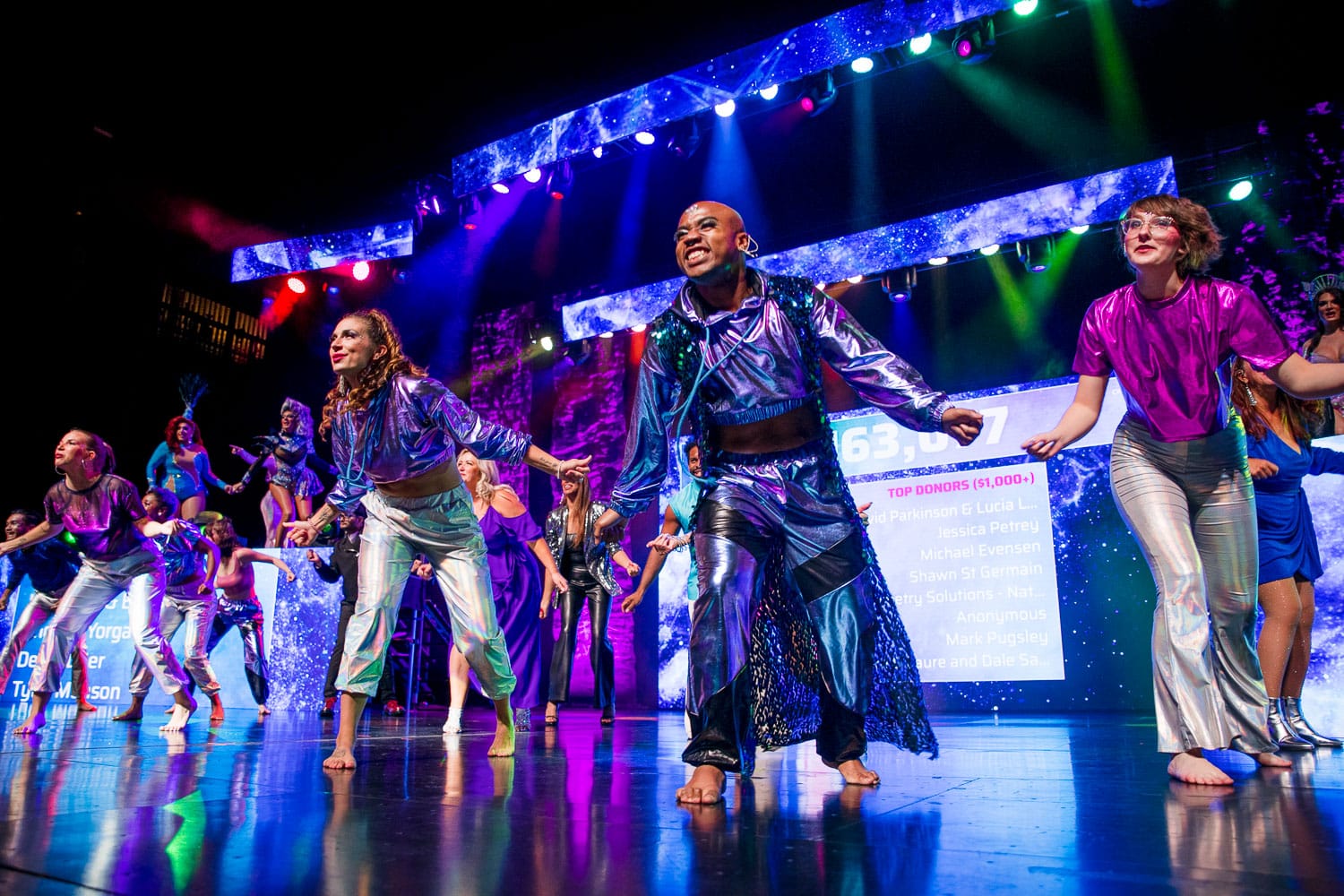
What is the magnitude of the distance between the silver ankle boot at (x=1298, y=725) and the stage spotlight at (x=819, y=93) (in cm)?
584

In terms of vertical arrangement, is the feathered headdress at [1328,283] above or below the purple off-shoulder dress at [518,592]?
above

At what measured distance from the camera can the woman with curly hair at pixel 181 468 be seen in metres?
10.4

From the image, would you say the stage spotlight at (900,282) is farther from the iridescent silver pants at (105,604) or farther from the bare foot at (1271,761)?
the iridescent silver pants at (105,604)

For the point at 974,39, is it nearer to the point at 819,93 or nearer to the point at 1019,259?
the point at 819,93

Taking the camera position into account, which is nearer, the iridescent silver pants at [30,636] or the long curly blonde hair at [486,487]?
the long curly blonde hair at [486,487]

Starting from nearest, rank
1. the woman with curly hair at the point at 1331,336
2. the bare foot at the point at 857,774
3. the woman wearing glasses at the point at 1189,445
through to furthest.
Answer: the bare foot at the point at 857,774 < the woman wearing glasses at the point at 1189,445 < the woman with curly hair at the point at 1331,336

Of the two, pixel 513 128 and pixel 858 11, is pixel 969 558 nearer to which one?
pixel 858 11

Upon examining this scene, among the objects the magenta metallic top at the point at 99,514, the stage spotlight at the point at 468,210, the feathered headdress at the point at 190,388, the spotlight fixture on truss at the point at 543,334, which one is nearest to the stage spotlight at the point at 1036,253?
the spotlight fixture on truss at the point at 543,334

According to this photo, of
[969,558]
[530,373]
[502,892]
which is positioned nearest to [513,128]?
[530,373]

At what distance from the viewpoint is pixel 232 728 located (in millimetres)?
5465

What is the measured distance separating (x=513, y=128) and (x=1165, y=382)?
8.13 metres

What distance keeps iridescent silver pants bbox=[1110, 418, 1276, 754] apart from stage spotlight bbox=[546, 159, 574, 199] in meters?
7.42

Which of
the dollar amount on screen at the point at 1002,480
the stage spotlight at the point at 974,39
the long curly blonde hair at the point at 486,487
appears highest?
the stage spotlight at the point at 974,39

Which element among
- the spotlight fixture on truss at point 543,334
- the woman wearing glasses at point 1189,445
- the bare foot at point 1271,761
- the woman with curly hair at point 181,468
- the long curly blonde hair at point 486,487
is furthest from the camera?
the spotlight fixture on truss at point 543,334
